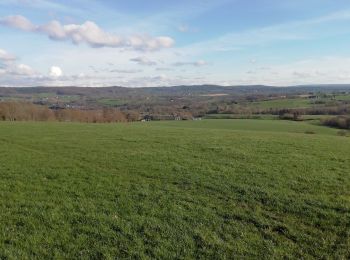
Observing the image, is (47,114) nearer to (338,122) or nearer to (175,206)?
(338,122)

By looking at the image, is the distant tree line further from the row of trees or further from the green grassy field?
the green grassy field

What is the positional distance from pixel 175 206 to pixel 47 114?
7508cm

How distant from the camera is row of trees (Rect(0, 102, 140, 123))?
73750 mm

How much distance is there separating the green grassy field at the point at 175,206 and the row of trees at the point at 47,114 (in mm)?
58902

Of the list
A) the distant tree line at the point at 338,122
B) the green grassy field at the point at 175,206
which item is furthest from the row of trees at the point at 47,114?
the green grassy field at the point at 175,206

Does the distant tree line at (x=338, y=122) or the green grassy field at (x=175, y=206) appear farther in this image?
the distant tree line at (x=338, y=122)

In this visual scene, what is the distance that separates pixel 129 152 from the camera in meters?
21.5

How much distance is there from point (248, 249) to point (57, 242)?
4547mm

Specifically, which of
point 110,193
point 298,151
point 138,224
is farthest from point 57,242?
point 298,151

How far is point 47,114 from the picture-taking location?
266ft

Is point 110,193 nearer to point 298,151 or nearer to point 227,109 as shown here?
point 298,151

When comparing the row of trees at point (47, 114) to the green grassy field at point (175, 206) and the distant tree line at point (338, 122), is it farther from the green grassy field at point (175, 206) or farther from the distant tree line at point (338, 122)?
the green grassy field at point (175, 206)

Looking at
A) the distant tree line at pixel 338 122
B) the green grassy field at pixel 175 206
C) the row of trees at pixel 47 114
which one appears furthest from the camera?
the row of trees at pixel 47 114

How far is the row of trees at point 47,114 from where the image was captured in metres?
73.8
